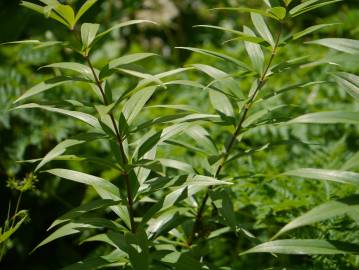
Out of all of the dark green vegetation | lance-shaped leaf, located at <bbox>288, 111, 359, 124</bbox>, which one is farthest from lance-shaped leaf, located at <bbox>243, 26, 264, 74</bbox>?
lance-shaped leaf, located at <bbox>288, 111, 359, 124</bbox>

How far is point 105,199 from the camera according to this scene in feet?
3.02

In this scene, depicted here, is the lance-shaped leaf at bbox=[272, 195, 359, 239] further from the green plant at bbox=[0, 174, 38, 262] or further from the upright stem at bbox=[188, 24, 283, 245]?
the green plant at bbox=[0, 174, 38, 262]

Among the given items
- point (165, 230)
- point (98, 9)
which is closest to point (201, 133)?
point (165, 230)

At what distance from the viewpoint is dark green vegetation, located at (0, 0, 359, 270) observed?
0.86 meters

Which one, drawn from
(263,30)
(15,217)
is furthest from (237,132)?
(15,217)

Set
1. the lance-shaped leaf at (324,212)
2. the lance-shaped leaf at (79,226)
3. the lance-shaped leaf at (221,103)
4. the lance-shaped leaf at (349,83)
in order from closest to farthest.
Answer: the lance-shaped leaf at (324,212) → the lance-shaped leaf at (349,83) → the lance-shaped leaf at (79,226) → the lance-shaped leaf at (221,103)

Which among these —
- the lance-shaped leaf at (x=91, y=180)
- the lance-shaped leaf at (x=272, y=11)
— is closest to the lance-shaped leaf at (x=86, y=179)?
the lance-shaped leaf at (x=91, y=180)

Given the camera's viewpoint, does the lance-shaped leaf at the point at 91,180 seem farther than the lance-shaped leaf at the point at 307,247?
Yes

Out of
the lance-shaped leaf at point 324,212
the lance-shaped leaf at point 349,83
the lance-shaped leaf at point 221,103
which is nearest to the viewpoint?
the lance-shaped leaf at point 324,212

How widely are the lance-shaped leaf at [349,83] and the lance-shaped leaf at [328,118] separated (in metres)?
0.06

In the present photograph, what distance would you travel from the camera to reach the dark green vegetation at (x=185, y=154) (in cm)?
86

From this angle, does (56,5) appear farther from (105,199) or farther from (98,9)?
(98,9)

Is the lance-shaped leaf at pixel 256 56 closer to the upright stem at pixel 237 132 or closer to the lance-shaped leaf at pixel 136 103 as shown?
the upright stem at pixel 237 132

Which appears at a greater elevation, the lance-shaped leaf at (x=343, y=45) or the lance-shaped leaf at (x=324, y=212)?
the lance-shaped leaf at (x=343, y=45)
